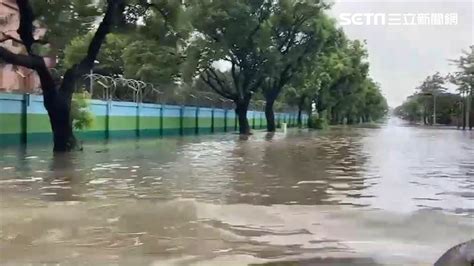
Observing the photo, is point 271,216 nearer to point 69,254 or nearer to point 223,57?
point 69,254

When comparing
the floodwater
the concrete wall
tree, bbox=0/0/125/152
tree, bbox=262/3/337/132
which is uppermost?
tree, bbox=262/3/337/132

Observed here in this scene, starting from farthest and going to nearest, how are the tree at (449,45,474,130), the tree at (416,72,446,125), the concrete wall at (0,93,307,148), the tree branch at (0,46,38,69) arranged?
the tree at (416,72,446,125)
the tree at (449,45,474,130)
the concrete wall at (0,93,307,148)
the tree branch at (0,46,38,69)

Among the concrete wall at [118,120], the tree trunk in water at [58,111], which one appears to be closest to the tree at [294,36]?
the concrete wall at [118,120]

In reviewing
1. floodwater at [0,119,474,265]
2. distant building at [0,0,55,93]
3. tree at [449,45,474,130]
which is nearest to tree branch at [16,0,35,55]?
distant building at [0,0,55,93]

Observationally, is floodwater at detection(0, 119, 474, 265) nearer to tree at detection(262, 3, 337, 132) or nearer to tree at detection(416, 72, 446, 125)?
tree at detection(262, 3, 337, 132)

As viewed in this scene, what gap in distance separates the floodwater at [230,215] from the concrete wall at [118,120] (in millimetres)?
7409

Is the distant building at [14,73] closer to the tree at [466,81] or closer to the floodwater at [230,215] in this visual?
the floodwater at [230,215]

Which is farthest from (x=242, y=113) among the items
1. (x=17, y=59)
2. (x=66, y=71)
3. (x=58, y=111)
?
(x=17, y=59)

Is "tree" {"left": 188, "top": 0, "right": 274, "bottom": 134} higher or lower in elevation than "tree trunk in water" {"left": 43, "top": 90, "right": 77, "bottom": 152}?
higher

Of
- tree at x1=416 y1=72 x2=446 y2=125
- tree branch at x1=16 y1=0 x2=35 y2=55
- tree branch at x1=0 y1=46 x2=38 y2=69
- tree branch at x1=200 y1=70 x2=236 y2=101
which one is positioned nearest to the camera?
tree branch at x1=0 y1=46 x2=38 y2=69

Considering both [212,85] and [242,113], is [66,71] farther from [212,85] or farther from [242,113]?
[242,113]

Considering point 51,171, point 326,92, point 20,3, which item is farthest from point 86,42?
point 326,92

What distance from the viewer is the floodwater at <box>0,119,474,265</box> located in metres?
4.35

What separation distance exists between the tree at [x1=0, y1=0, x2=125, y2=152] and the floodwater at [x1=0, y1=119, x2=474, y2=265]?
3.68 m
